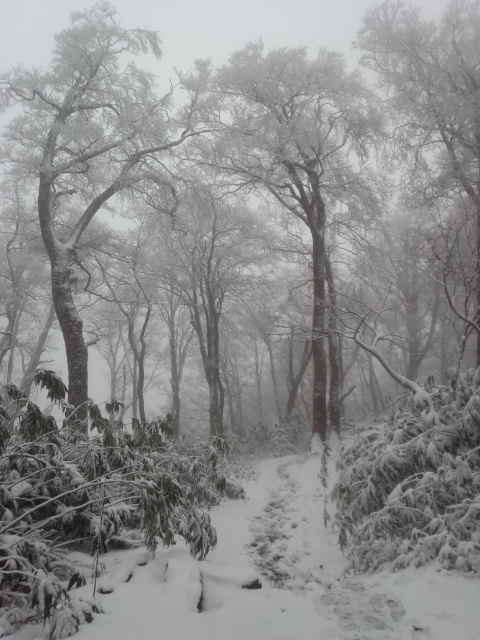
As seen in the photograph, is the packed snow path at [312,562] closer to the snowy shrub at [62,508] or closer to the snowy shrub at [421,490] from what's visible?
the snowy shrub at [421,490]

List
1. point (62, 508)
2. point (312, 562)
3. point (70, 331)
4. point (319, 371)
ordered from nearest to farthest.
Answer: point (62, 508) < point (312, 562) < point (70, 331) < point (319, 371)

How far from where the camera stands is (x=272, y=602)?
9.29ft

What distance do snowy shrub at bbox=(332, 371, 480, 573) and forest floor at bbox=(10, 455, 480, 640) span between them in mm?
271

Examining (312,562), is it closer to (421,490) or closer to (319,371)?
(421,490)

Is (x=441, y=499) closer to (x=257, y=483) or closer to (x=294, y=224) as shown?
(x=257, y=483)

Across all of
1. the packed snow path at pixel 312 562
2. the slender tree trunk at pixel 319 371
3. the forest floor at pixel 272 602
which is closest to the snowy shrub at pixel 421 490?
the forest floor at pixel 272 602

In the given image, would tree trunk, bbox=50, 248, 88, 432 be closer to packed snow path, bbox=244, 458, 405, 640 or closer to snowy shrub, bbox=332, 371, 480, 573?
packed snow path, bbox=244, 458, 405, 640

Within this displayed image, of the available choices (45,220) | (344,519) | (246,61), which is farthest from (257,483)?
(246,61)

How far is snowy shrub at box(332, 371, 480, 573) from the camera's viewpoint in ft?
10.6

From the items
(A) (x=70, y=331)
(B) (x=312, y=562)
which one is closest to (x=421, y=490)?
(B) (x=312, y=562)

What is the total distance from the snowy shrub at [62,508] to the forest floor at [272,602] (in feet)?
0.69

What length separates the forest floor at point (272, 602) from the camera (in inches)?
95.2

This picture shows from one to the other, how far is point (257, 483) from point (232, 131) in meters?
9.39

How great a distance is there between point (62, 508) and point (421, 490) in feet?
12.1
